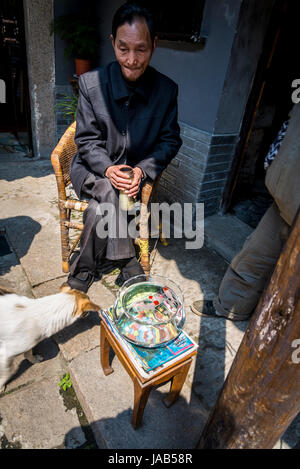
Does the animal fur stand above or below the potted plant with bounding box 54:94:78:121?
below

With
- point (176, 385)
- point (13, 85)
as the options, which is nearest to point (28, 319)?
point (176, 385)

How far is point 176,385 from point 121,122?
2.02m

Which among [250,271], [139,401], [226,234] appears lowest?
[226,234]

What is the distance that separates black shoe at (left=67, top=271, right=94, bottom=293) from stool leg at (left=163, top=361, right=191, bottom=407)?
1122 mm

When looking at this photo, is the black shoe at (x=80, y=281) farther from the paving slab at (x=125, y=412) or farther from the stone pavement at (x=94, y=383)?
the paving slab at (x=125, y=412)

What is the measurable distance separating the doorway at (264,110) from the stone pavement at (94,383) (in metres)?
1.29

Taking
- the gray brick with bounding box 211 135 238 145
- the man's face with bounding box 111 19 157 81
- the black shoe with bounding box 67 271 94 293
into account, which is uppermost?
the man's face with bounding box 111 19 157 81

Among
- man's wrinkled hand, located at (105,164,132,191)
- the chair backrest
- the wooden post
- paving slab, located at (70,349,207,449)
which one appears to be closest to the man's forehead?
man's wrinkled hand, located at (105,164,132,191)

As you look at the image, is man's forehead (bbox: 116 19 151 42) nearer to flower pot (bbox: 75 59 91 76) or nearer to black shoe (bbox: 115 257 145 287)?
black shoe (bbox: 115 257 145 287)

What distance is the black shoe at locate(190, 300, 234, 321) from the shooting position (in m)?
2.49

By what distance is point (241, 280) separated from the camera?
232 cm

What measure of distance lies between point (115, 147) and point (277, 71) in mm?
2702

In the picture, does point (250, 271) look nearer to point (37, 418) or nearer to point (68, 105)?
point (37, 418)

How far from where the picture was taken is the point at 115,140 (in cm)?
252
